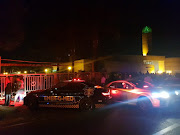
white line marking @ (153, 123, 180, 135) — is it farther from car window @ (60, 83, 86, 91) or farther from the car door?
car window @ (60, 83, 86, 91)

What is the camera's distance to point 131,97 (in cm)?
978

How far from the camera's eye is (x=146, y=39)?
3444 centimetres

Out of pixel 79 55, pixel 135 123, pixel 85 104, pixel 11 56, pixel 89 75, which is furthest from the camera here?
pixel 79 55

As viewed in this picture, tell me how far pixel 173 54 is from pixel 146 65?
1288 centimetres

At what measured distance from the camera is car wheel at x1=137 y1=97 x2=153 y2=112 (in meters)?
9.16

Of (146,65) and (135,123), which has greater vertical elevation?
→ (146,65)

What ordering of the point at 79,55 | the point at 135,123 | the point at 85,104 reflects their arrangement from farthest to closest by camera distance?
the point at 79,55 < the point at 85,104 < the point at 135,123

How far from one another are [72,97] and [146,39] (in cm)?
2801

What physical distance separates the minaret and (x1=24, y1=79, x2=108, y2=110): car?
83.0ft

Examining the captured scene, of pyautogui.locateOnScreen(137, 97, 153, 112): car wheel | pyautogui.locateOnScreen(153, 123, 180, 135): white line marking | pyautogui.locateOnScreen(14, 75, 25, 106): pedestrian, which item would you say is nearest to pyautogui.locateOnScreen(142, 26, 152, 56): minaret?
pyautogui.locateOnScreen(137, 97, 153, 112): car wheel

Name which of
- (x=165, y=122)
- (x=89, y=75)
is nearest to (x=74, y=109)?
(x=165, y=122)

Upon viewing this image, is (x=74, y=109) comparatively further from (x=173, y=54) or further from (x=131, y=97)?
(x=173, y=54)

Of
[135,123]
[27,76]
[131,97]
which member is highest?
[27,76]

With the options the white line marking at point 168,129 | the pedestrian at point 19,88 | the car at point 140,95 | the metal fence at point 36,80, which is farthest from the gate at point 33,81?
the white line marking at point 168,129
